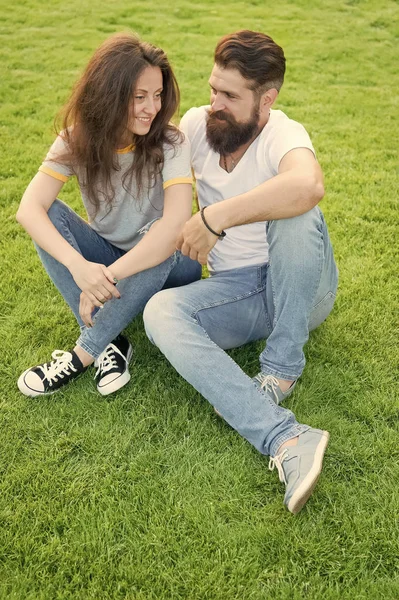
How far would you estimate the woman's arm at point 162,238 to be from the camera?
2.83 metres

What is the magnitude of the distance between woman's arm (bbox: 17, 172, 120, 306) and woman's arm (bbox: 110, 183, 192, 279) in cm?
9

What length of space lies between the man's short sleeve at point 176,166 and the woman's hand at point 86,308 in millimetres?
674

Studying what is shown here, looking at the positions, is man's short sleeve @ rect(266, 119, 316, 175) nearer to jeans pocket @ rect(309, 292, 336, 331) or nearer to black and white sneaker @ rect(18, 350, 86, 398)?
jeans pocket @ rect(309, 292, 336, 331)

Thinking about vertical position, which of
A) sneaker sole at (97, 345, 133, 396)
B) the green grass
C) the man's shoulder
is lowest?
the green grass

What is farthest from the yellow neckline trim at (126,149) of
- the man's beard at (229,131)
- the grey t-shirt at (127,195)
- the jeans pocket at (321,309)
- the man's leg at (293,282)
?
the jeans pocket at (321,309)

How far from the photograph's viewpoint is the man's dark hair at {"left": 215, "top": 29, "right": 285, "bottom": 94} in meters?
2.89

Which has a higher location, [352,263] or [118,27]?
[118,27]

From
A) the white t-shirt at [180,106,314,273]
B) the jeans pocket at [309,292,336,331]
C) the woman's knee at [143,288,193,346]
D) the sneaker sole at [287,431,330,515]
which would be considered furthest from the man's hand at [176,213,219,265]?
the sneaker sole at [287,431,330,515]

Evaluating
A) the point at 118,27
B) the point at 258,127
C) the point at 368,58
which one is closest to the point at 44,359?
the point at 258,127

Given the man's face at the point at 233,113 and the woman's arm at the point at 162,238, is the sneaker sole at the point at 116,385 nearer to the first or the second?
the woman's arm at the point at 162,238

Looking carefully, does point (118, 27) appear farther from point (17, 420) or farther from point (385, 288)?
point (17, 420)

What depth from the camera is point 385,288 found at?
3.74 m

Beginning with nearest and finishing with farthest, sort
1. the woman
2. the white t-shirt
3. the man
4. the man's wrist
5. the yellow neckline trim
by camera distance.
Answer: the man
the man's wrist
the woman
the white t-shirt
the yellow neckline trim

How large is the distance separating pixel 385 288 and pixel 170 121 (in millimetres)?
1734
